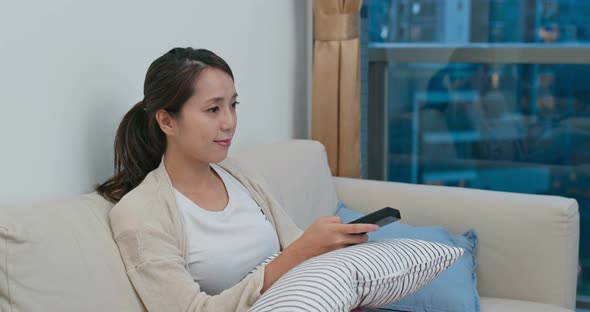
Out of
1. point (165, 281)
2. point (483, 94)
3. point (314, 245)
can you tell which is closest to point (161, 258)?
point (165, 281)

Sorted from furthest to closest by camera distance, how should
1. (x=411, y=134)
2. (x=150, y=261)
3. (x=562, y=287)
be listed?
1. (x=411, y=134)
2. (x=562, y=287)
3. (x=150, y=261)

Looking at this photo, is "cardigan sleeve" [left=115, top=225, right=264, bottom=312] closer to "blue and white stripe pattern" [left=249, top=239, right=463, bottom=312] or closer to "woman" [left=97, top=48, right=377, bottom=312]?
"woman" [left=97, top=48, right=377, bottom=312]

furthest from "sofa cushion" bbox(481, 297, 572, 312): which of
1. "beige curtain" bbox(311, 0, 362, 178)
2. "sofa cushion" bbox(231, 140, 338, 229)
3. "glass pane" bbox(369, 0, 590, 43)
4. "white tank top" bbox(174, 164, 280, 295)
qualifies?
"glass pane" bbox(369, 0, 590, 43)

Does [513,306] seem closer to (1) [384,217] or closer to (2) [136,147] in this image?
(1) [384,217]

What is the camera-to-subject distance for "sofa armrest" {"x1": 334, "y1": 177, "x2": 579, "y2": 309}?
239cm

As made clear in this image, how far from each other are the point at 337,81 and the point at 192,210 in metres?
1.41

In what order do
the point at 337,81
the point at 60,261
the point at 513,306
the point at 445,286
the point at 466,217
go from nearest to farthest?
the point at 60,261 → the point at 445,286 → the point at 513,306 → the point at 466,217 → the point at 337,81

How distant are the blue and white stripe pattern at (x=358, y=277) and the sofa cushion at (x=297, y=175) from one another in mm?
631

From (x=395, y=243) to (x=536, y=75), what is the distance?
180 centimetres

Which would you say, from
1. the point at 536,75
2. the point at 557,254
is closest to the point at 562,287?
the point at 557,254

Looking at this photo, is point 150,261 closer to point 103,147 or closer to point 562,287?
point 103,147

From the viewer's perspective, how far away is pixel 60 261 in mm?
1527

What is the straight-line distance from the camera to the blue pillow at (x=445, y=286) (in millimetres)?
2176

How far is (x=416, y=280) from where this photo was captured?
172 cm
